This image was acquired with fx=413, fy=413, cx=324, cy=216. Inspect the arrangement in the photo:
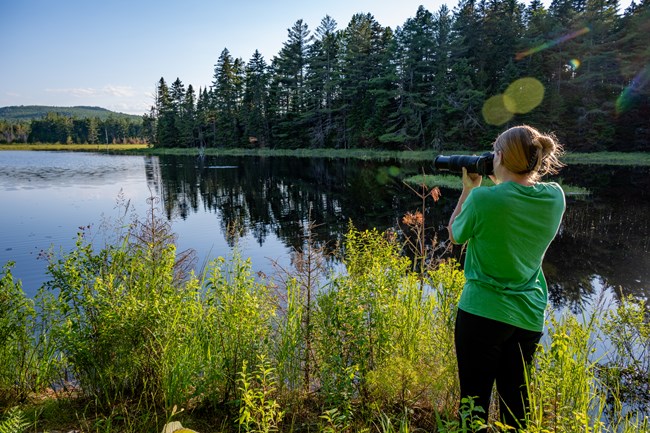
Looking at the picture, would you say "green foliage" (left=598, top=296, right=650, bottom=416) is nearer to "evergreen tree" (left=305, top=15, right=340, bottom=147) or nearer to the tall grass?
the tall grass

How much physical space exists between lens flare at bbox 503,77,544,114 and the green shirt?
109ft

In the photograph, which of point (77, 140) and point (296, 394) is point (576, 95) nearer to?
point (296, 394)

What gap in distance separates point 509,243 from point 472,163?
20.0 inches

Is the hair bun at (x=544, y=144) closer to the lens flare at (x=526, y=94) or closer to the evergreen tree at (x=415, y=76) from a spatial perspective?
the lens flare at (x=526, y=94)

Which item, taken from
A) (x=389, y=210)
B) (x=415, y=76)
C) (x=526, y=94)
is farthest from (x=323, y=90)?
(x=389, y=210)

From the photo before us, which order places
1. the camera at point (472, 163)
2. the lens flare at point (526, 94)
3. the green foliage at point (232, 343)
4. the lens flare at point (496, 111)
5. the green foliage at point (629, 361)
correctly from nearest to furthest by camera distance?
the camera at point (472, 163) < the green foliage at point (232, 343) < the green foliage at point (629, 361) < the lens flare at point (526, 94) < the lens flare at point (496, 111)

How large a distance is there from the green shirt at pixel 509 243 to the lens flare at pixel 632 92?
36632 mm

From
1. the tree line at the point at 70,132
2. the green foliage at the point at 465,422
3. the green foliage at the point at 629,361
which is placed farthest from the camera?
the tree line at the point at 70,132

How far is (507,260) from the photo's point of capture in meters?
1.74

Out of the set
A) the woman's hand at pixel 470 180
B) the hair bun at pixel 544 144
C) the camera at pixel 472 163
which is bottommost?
the woman's hand at pixel 470 180

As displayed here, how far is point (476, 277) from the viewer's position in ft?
6.02

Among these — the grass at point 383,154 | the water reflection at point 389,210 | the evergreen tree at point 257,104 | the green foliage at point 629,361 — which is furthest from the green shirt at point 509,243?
the evergreen tree at point 257,104

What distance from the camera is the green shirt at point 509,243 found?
169cm

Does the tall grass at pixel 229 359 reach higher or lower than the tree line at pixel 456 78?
lower
